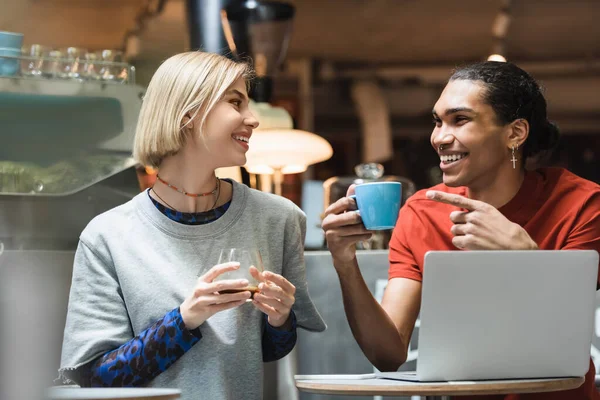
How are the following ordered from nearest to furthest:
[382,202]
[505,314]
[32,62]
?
1. [505,314]
2. [382,202]
3. [32,62]

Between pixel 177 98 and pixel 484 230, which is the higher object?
pixel 177 98

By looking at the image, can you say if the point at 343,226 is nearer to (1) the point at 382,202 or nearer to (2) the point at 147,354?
(1) the point at 382,202

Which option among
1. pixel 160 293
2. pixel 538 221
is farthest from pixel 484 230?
pixel 160 293

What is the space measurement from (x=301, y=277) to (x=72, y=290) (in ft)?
1.70

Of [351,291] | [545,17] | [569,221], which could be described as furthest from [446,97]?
[545,17]

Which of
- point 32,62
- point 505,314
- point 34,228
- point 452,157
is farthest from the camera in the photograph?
→ point 452,157

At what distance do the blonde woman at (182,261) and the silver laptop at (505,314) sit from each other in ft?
1.02

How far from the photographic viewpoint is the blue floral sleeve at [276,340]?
170cm

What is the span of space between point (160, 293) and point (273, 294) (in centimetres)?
28

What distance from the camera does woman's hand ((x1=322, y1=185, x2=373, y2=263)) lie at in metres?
1.65

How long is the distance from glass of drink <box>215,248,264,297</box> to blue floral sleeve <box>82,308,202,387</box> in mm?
156

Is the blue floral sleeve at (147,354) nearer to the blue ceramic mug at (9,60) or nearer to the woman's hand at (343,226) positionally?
the woman's hand at (343,226)

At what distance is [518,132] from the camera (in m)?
2.05

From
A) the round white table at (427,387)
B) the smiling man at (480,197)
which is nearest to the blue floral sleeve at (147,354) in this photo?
the round white table at (427,387)
